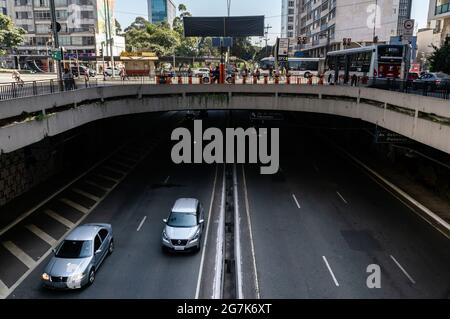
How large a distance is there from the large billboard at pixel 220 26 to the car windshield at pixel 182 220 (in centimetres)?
3283

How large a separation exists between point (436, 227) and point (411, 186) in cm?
781

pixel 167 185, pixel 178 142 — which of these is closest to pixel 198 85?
pixel 167 185

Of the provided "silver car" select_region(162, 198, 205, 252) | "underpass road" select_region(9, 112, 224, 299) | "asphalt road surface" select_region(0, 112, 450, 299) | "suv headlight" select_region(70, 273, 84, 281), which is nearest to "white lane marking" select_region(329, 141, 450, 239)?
"asphalt road surface" select_region(0, 112, 450, 299)

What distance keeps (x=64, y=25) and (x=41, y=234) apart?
80449mm

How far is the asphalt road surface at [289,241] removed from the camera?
17188mm

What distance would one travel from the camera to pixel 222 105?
115 ft

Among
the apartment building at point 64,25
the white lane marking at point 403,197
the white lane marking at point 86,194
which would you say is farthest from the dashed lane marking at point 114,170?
the apartment building at point 64,25

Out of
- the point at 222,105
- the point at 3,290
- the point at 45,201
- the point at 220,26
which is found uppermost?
Result: the point at 220,26

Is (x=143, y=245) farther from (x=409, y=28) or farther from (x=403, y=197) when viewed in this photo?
(x=409, y=28)

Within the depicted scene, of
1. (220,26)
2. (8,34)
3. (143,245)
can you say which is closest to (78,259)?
(143,245)

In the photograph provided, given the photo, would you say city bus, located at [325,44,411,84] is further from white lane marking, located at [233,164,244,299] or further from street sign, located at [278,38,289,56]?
white lane marking, located at [233,164,244,299]

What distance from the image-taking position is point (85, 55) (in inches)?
3521

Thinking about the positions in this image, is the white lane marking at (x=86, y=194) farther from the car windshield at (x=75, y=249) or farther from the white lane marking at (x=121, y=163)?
the car windshield at (x=75, y=249)

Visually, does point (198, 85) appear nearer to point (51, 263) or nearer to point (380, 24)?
point (51, 263)
